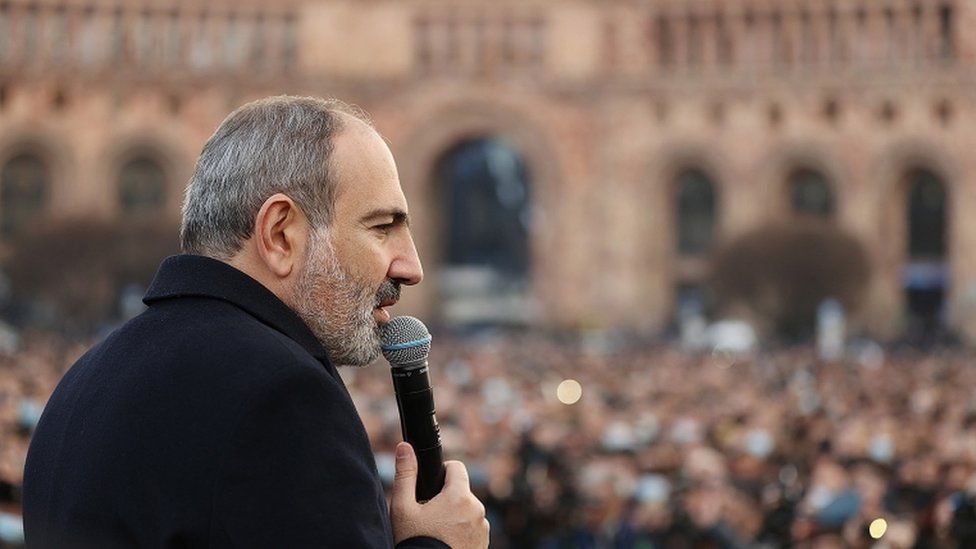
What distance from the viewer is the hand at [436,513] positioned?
2.72 meters

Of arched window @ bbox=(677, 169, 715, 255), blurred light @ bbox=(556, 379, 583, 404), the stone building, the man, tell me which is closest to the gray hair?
the man

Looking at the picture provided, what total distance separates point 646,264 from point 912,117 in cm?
1077


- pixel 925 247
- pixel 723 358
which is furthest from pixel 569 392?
pixel 925 247

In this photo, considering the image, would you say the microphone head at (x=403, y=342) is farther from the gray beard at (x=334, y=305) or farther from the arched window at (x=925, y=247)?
the arched window at (x=925, y=247)

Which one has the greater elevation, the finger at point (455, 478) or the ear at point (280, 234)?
the ear at point (280, 234)

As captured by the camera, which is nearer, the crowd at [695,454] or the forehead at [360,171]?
the forehead at [360,171]

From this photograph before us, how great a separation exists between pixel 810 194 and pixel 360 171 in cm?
5265

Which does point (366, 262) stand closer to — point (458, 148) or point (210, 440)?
point (210, 440)

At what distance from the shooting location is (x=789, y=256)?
159 feet

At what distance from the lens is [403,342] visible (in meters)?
2.88

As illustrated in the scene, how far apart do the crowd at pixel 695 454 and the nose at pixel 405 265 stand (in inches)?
236

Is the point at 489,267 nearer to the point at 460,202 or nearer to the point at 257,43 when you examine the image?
the point at 460,202

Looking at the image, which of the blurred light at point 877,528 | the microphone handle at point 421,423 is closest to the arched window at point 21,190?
the blurred light at point 877,528

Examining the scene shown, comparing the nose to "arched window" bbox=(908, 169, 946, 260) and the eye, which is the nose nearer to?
the eye
